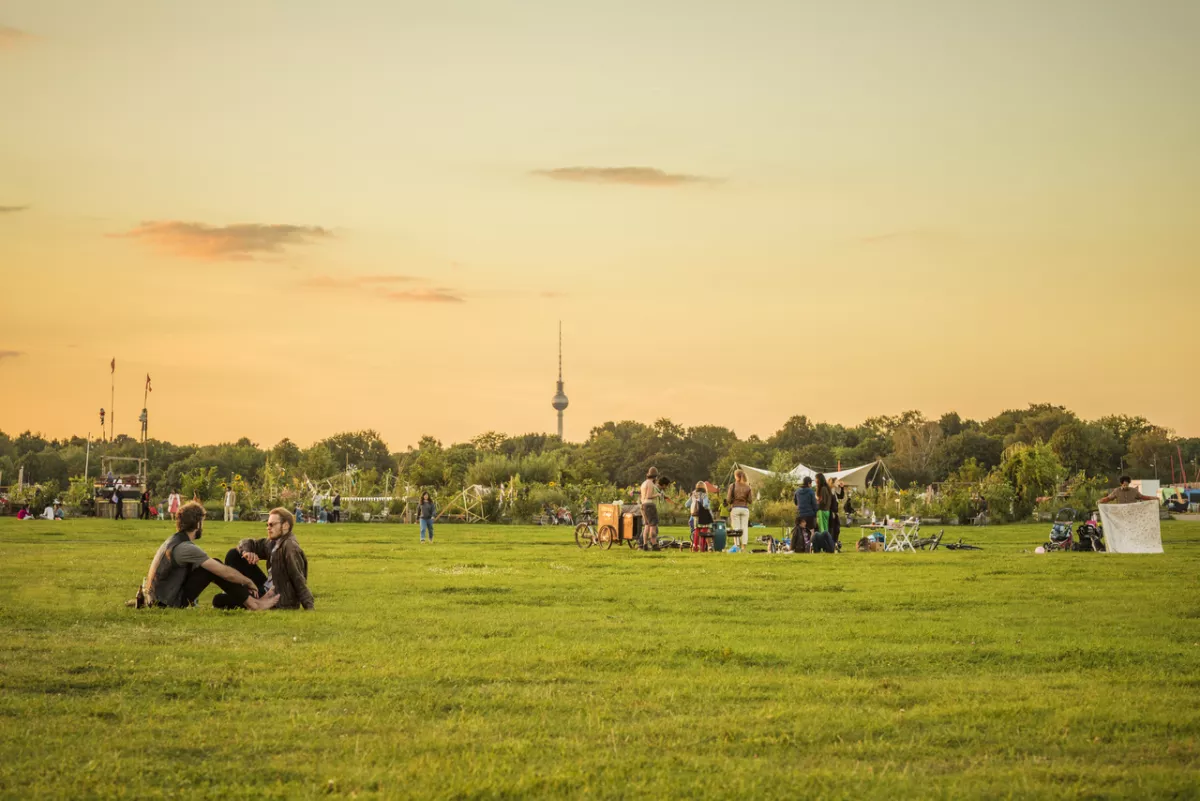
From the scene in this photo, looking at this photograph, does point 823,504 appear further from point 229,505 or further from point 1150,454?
point 1150,454

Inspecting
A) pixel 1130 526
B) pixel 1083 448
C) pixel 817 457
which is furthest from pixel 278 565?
pixel 817 457

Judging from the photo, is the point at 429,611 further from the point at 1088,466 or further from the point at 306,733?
the point at 1088,466

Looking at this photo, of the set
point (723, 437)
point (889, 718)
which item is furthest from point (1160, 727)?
point (723, 437)

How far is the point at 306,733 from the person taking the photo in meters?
6.98

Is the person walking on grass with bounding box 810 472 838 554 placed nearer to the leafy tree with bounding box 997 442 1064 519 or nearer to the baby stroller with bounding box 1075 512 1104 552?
the baby stroller with bounding box 1075 512 1104 552

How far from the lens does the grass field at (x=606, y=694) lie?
6070 mm

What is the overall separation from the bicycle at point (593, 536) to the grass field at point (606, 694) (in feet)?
41.6

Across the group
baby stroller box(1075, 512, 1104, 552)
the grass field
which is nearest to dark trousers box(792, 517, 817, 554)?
baby stroller box(1075, 512, 1104, 552)

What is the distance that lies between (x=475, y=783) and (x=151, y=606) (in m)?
8.37

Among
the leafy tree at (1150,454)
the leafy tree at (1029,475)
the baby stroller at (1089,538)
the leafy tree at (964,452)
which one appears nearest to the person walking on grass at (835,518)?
the baby stroller at (1089,538)

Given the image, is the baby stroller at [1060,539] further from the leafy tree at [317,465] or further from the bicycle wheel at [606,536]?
the leafy tree at [317,465]

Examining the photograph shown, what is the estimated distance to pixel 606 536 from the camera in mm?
29172

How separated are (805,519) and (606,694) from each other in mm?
19234

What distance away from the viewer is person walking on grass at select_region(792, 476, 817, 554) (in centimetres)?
2678
